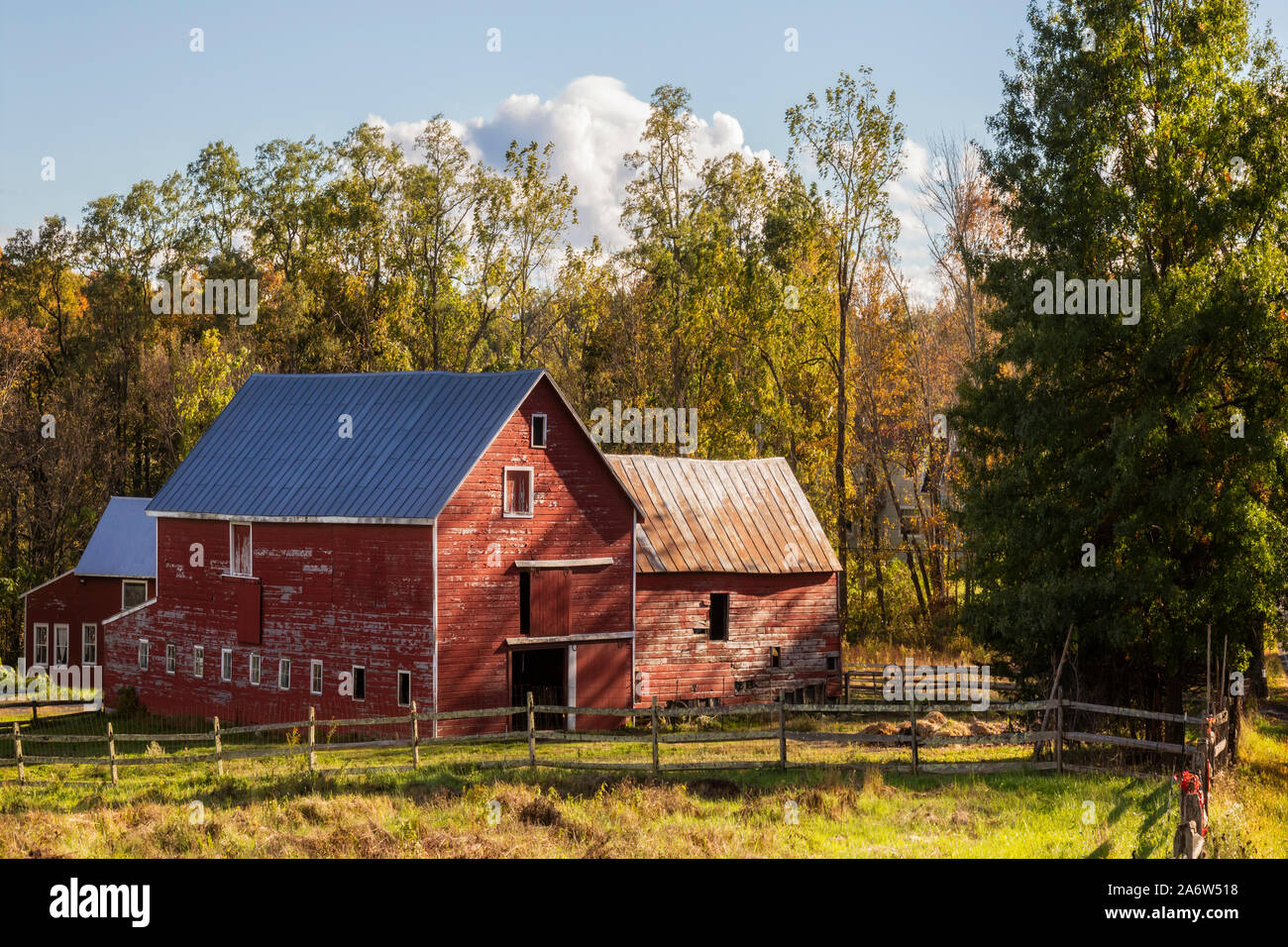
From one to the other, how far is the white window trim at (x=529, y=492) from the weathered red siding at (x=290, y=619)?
89.9 inches

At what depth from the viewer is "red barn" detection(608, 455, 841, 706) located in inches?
1399

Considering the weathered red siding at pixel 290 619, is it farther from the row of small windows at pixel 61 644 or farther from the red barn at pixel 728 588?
the row of small windows at pixel 61 644

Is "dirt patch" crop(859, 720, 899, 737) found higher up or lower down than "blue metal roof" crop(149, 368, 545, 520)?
lower down

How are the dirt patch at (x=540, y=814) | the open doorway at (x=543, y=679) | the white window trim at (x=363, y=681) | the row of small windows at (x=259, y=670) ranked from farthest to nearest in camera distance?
the open doorway at (x=543, y=679), the white window trim at (x=363, y=681), the row of small windows at (x=259, y=670), the dirt patch at (x=540, y=814)

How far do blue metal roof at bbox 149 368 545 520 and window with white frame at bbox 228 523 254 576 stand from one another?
1.47ft

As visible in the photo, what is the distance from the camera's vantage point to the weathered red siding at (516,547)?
99.6ft

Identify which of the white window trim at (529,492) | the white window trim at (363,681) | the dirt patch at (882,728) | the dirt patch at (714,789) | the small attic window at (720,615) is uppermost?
the white window trim at (529,492)

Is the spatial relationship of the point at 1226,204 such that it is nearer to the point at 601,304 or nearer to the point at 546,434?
the point at 546,434

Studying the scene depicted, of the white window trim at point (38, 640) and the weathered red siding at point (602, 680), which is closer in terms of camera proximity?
the weathered red siding at point (602, 680)

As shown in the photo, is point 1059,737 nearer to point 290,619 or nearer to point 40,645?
point 290,619

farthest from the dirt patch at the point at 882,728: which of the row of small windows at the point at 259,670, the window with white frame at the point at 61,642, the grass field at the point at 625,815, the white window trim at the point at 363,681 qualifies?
the window with white frame at the point at 61,642

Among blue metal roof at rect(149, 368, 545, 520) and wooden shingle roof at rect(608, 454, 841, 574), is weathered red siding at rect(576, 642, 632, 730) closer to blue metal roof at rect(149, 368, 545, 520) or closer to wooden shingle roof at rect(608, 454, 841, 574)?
wooden shingle roof at rect(608, 454, 841, 574)

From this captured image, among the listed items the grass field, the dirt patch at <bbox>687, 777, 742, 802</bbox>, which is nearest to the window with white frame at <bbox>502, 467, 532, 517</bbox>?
the grass field

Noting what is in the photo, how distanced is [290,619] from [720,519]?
12578 mm
